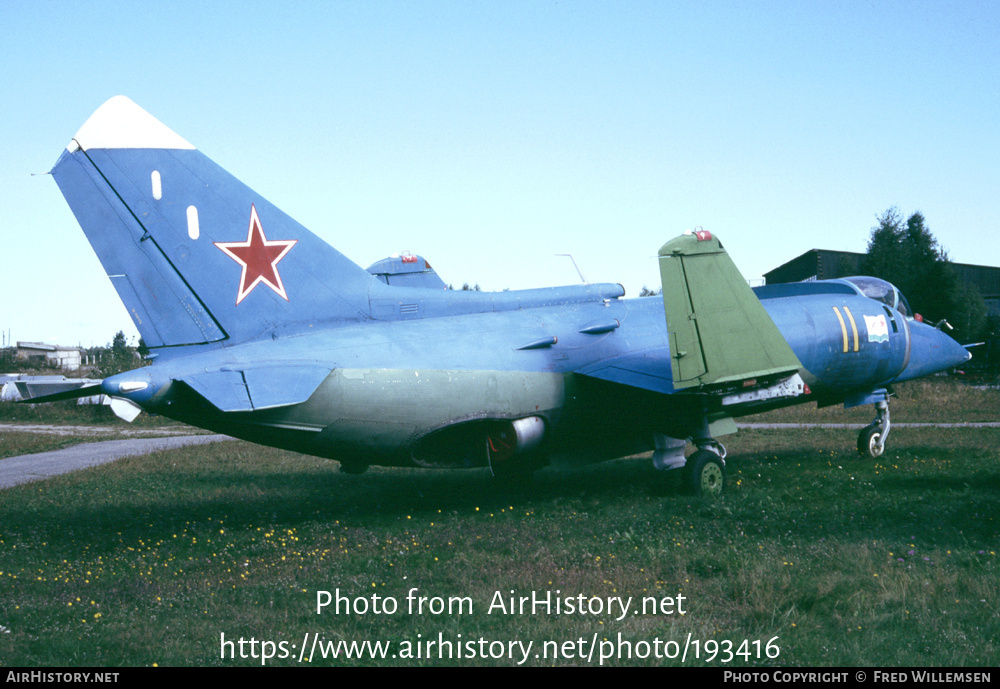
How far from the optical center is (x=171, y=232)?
1083 cm

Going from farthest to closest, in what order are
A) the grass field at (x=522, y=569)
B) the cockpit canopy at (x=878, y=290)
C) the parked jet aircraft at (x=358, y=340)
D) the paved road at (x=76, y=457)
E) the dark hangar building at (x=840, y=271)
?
1. the dark hangar building at (x=840, y=271)
2. the paved road at (x=76, y=457)
3. the cockpit canopy at (x=878, y=290)
4. the parked jet aircraft at (x=358, y=340)
5. the grass field at (x=522, y=569)

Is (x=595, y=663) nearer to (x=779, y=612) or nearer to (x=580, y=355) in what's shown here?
(x=779, y=612)

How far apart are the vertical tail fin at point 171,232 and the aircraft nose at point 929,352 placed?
13.2 metres

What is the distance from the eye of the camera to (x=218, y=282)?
35.7 feet

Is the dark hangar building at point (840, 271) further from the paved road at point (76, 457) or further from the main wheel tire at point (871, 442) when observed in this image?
the paved road at point (76, 457)

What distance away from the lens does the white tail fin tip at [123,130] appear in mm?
10805

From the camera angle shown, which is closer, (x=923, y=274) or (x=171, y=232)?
(x=171, y=232)

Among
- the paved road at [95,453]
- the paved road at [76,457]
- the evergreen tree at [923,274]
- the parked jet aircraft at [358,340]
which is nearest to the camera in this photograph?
the parked jet aircraft at [358,340]

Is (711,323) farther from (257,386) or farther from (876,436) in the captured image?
(876,436)

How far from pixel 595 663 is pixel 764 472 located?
33.9ft

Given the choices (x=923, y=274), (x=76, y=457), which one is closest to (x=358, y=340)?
(x=76, y=457)

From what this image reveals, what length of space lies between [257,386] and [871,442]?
1319 centimetres

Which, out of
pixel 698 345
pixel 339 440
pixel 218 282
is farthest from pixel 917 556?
pixel 218 282

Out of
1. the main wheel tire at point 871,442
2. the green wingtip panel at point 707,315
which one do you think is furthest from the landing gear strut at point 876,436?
the green wingtip panel at point 707,315
